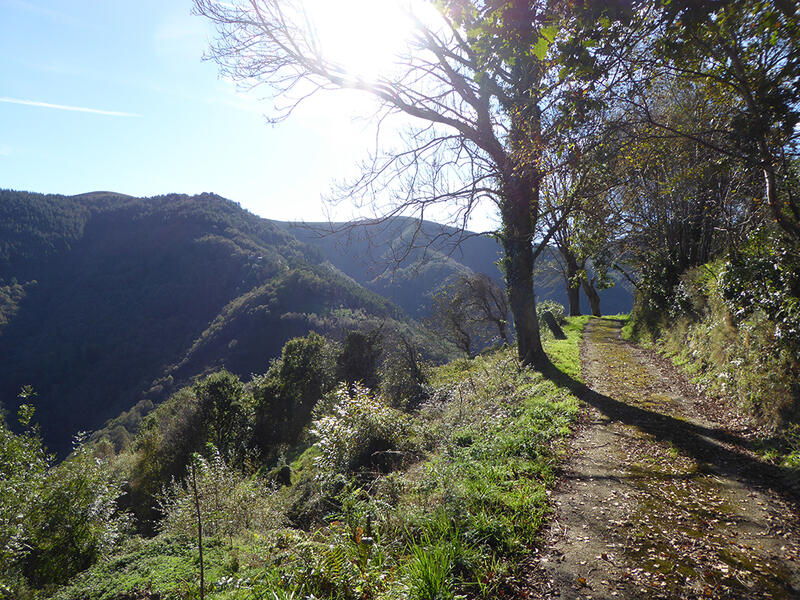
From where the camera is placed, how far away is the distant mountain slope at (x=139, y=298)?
317ft

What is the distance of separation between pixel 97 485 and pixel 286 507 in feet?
21.6

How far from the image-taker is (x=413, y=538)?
377cm

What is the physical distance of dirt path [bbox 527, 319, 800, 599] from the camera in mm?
3178

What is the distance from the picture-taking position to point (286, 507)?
8961 mm

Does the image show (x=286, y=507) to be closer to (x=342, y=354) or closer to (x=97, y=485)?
(x=97, y=485)

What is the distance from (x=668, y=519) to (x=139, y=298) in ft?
536

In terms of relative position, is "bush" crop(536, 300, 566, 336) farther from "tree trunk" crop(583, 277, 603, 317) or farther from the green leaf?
the green leaf

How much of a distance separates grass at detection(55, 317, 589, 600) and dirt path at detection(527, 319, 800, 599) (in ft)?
1.22

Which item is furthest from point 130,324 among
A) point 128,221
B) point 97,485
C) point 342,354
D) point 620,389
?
point 620,389

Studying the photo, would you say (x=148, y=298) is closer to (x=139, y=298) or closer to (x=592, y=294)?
(x=139, y=298)

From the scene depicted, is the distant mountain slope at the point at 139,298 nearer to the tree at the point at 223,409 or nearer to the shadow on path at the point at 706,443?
the tree at the point at 223,409

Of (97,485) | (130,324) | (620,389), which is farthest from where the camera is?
(130,324)

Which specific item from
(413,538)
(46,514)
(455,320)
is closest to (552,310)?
(455,320)

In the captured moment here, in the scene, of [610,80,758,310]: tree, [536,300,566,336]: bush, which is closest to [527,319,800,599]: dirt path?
[610,80,758,310]: tree
